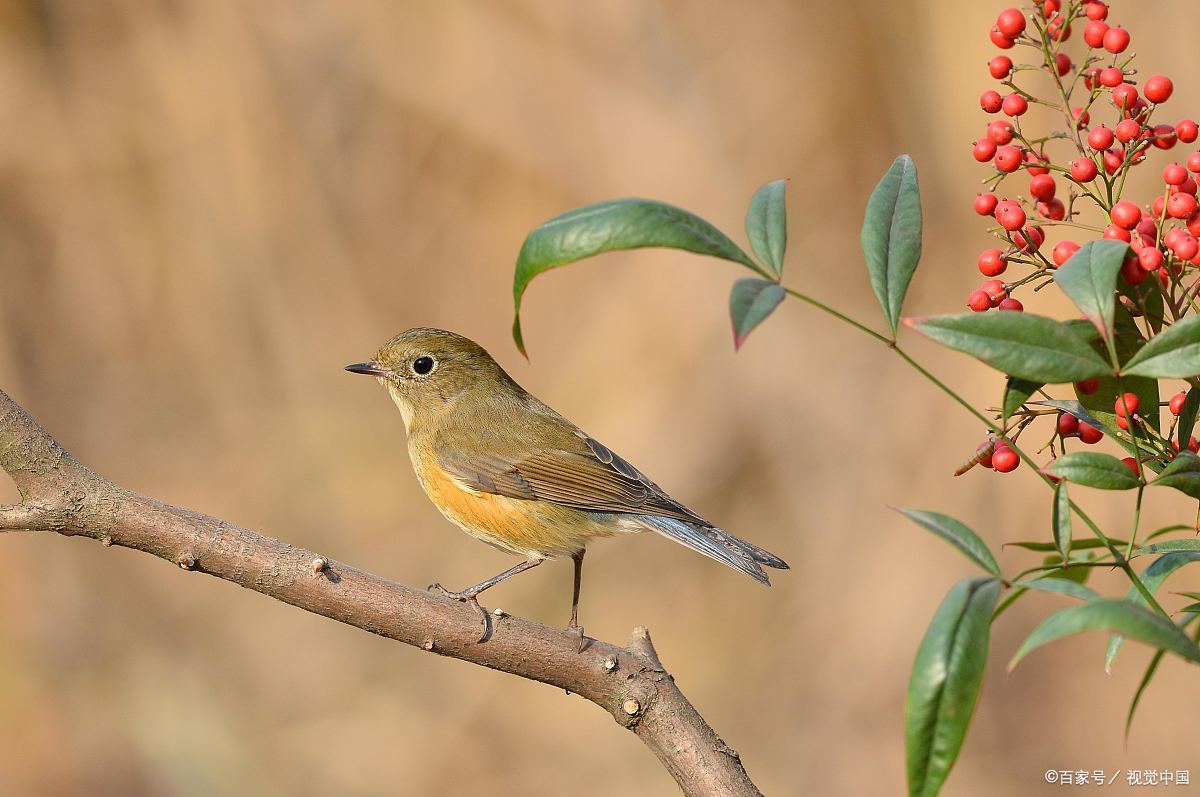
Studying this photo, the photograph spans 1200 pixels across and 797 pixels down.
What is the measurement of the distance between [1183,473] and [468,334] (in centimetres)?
515

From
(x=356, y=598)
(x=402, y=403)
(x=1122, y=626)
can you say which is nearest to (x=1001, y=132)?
(x=1122, y=626)

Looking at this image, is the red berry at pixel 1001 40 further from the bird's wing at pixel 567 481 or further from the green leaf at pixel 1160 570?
the bird's wing at pixel 567 481

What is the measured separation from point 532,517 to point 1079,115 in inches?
67.2

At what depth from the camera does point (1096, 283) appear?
1137 mm

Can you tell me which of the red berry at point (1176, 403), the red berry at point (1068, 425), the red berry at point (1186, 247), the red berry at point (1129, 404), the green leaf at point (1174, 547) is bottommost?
the green leaf at point (1174, 547)

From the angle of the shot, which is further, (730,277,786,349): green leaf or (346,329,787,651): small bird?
(346,329,787,651): small bird

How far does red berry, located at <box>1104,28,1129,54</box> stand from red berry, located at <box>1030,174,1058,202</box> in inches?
7.7

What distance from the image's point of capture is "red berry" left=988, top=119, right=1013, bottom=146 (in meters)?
1.49

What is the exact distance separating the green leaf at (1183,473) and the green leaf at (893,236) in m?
0.32

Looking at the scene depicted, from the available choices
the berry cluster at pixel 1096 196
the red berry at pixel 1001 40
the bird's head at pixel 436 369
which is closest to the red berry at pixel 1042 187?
the berry cluster at pixel 1096 196

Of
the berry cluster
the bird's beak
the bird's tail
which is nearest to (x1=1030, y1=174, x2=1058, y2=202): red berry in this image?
the berry cluster

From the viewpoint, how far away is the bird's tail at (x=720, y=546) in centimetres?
255

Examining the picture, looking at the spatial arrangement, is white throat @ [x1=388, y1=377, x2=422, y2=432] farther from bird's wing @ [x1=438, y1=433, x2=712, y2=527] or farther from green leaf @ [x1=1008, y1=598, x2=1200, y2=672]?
green leaf @ [x1=1008, y1=598, x2=1200, y2=672]

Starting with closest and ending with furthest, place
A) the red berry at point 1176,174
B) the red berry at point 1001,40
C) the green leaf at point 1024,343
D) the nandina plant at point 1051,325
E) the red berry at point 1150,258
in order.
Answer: the nandina plant at point 1051,325 → the green leaf at point 1024,343 → the red berry at point 1150,258 → the red berry at point 1176,174 → the red berry at point 1001,40
